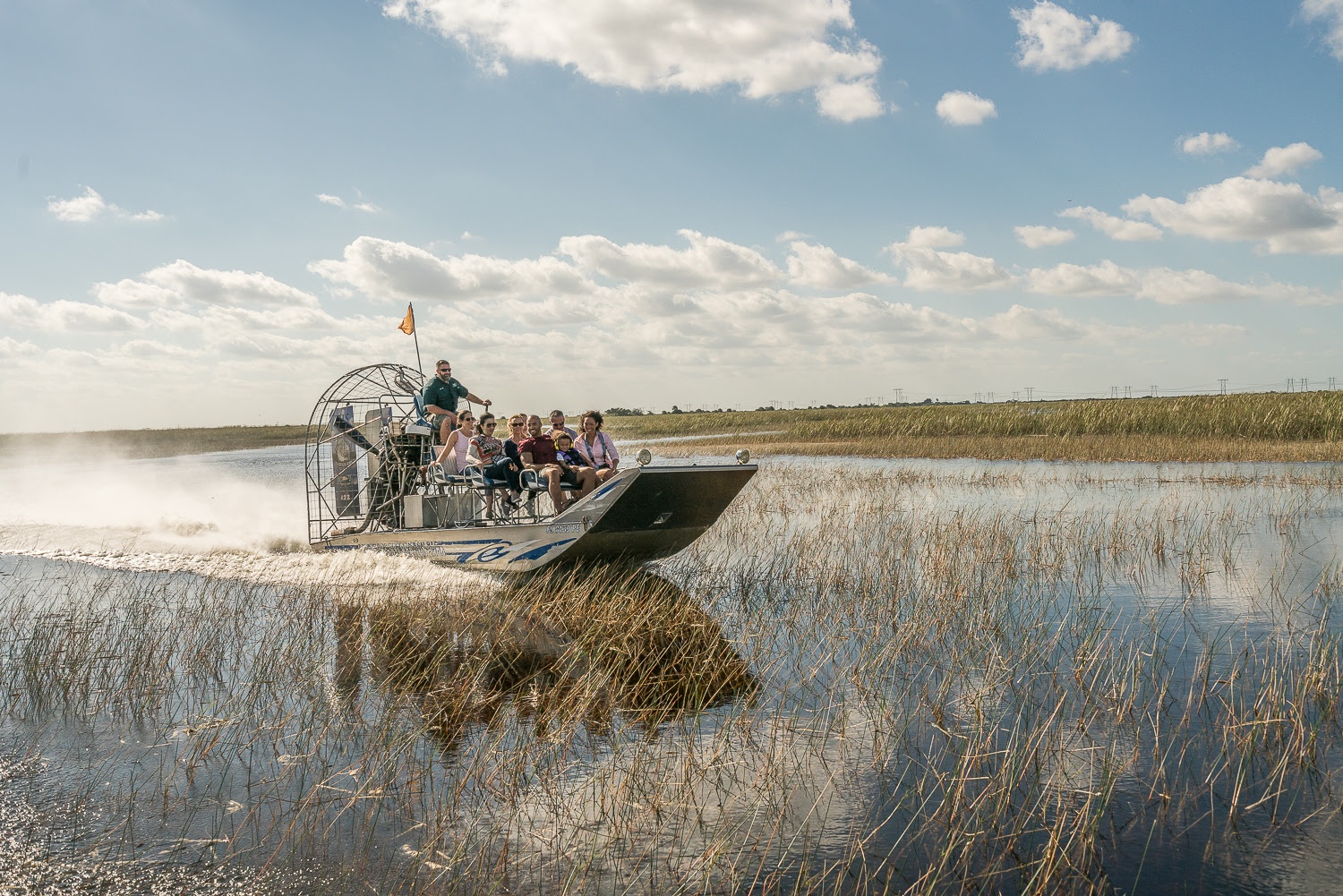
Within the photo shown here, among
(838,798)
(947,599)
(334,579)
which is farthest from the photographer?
(334,579)

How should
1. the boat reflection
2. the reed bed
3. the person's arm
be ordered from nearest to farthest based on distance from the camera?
the reed bed → the boat reflection → the person's arm

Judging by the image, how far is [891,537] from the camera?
14.4 metres

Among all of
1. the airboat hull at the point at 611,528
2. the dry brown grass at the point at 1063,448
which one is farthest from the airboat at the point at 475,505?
the dry brown grass at the point at 1063,448

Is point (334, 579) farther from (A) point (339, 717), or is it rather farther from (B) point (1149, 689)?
(B) point (1149, 689)

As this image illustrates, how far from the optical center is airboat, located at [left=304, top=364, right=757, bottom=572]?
11.1 meters

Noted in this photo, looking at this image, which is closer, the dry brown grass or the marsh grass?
the dry brown grass

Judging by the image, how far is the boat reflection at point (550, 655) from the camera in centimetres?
724

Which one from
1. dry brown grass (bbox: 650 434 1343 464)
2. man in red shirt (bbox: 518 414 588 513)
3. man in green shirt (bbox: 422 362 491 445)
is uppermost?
man in green shirt (bbox: 422 362 491 445)

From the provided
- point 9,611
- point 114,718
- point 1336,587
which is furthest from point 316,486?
point 1336,587

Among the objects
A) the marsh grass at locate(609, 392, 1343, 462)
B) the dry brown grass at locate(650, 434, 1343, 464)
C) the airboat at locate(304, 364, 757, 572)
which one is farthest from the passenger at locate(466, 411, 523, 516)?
the marsh grass at locate(609, 392, 1343, 462)

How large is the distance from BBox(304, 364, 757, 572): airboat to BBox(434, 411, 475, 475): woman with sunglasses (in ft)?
0.46

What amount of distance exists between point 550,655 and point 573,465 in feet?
11.2

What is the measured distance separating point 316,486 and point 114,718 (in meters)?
7.20

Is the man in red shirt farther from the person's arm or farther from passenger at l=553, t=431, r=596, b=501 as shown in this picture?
the person's arm
